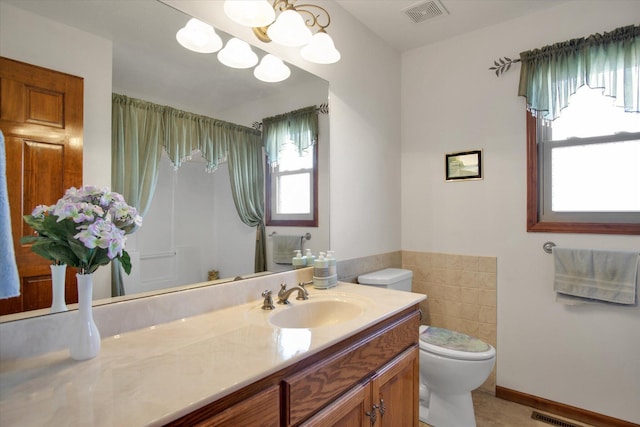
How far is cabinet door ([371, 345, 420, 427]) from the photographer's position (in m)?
1.24

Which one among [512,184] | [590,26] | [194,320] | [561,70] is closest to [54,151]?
[194,320]

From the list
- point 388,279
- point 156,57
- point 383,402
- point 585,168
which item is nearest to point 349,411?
point 383,402

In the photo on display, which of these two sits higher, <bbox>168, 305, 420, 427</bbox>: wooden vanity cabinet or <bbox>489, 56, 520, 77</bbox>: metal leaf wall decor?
<bbox>489, 56, 520, 77</bbox>: metal leaf wall decor

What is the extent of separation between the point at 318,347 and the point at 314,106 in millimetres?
1344

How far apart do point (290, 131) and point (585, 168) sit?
1.80 metres

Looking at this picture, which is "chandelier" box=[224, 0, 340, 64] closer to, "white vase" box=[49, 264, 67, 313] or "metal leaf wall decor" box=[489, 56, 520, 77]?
"white vase" box=[49, 264, 67, 313]

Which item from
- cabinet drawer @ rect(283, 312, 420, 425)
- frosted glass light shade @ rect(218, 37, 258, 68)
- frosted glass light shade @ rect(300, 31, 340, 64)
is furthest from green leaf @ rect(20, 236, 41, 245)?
frosted glass light shade @ rect(300, 31, 340, 64)

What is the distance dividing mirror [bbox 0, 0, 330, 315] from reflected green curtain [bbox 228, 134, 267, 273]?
4 centimetres

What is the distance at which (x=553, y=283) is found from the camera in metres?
2.01

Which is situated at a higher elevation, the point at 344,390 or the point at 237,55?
the point at 237,55

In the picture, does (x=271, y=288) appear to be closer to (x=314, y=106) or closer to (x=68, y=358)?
(x=68, y=358)

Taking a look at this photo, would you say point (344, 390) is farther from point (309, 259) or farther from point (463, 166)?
point (463, 166)

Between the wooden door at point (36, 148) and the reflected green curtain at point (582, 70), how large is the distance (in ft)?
7.72

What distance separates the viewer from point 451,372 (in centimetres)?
172
